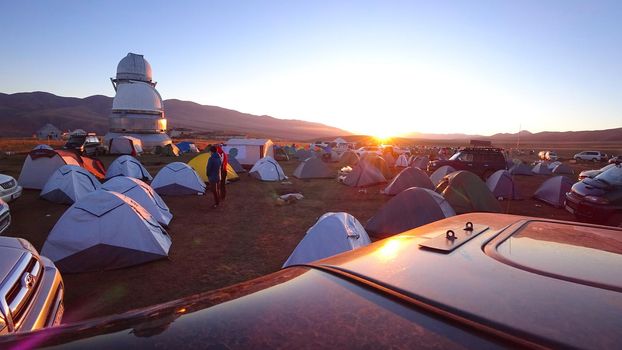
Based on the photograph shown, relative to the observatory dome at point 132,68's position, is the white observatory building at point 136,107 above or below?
below

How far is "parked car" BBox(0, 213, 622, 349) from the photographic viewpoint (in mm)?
1146

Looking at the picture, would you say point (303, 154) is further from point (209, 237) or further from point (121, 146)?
point (209, 237)

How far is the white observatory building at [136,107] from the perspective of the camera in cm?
3922

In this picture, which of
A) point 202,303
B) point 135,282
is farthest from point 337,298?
point 135,282

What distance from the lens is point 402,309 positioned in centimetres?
136

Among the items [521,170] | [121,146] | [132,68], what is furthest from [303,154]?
[132,68]

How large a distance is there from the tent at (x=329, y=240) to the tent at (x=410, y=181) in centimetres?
770

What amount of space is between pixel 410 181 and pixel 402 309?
12.6 m

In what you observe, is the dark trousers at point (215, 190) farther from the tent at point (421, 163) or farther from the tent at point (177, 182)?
the tent at point (421, 163)

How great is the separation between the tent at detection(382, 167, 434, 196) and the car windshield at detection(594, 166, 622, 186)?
5314 millimetres

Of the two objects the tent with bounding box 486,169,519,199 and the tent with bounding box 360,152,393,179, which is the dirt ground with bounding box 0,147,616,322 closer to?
the tent with bounding box 486,169,519,199

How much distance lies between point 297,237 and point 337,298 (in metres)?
7.13

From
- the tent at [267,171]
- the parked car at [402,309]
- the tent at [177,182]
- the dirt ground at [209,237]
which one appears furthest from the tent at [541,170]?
the parked car at [402,309]

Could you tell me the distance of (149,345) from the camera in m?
1.12
